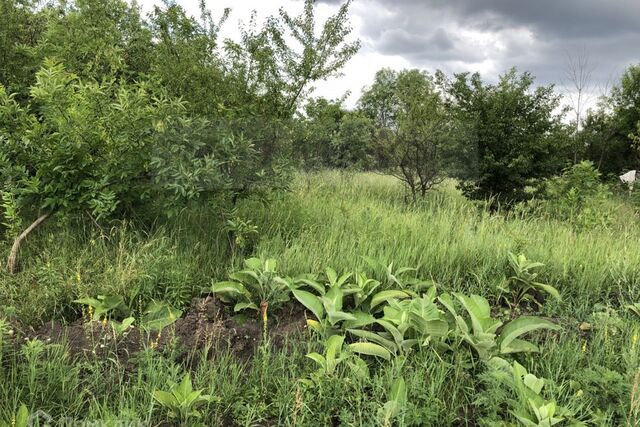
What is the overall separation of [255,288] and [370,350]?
41.3 inches

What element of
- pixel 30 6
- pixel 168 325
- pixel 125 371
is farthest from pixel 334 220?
pixel 30 6

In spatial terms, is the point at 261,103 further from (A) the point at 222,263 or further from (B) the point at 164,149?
(A) the point at 222,263

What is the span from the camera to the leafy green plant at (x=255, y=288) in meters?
3.05

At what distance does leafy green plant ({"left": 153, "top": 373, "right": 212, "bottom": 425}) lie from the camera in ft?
6.63

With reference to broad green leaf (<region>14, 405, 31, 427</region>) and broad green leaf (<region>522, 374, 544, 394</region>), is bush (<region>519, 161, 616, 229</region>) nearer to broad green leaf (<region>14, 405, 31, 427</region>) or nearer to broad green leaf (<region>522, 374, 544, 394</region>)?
broad green leaf (<region>522, 374, 544, 394</region>)

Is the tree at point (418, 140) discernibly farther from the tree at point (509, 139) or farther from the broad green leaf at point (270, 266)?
the broad green leaf at point (270, 266)

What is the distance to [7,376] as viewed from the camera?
2.26 m

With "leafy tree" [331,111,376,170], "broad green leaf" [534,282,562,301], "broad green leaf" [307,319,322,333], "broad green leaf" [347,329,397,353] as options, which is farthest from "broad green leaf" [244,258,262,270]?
"leafy tree" [331,111,376,170]

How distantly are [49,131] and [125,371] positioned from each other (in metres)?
2.52

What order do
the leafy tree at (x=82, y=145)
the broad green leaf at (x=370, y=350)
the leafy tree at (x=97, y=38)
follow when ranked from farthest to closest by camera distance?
the leafy tree at (x=97, y=38) < the leafy tree at (x=82, y=145) < the broad green leaf at (x=370, y=350)

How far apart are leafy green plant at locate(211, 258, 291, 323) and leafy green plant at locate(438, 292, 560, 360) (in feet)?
3.66

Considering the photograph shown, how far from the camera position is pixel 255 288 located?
3.19 m

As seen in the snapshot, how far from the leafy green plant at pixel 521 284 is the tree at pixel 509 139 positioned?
452 cm

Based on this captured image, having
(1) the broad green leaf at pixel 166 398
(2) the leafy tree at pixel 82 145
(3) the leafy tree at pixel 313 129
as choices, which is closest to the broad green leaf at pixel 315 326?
(1) the broad green leaf at pixel 166 398
